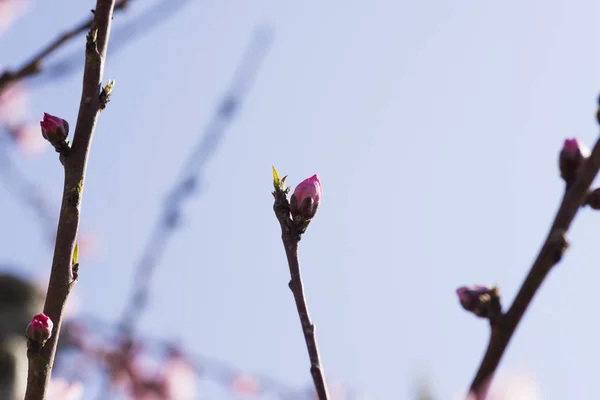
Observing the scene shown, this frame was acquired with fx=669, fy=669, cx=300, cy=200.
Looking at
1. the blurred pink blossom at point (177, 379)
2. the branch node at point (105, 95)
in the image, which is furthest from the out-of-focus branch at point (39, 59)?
the blurred pink blossom at point (177, 379)

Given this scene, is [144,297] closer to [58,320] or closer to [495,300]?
[58,320]

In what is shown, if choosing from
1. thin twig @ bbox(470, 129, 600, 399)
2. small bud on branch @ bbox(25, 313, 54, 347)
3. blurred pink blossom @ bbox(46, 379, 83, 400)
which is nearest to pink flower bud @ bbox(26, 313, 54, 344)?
small bud on branch @ bbox(25, 313, 54, 347)

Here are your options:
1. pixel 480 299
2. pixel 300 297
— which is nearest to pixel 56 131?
pixel 300 297

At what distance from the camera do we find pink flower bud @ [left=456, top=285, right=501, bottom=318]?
978 mm

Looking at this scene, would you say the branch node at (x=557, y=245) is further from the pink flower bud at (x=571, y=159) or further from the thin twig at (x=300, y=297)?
the thin twig at (x=300, y=297)

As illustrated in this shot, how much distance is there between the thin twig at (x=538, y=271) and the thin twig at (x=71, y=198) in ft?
1.99

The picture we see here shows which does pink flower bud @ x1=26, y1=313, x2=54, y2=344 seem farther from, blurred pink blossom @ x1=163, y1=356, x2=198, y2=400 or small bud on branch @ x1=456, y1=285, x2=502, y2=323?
blurred pink blossom @ x1=163, y1=356, x2=198, y2=400

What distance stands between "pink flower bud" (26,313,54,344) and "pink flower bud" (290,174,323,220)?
40 cm

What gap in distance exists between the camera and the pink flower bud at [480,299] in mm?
978

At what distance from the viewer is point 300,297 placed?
96 cm

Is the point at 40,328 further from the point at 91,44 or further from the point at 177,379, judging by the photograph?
the point at 177,379

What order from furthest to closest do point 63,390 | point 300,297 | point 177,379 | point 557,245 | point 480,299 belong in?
point 177,379 < point 63,390 < point 480,299 < point 300,297 < point 557,245

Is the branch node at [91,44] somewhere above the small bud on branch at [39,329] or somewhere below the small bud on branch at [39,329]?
above

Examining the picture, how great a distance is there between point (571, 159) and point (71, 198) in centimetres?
78
